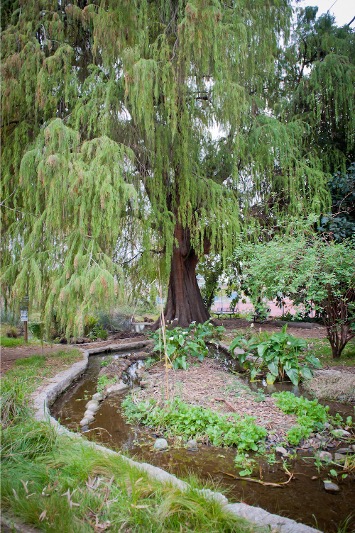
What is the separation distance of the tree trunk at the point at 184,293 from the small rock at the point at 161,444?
5251 mm

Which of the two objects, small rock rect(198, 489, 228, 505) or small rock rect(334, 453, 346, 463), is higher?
small rock rect(198, 489, 228, 505)

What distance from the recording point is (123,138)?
5273 mm

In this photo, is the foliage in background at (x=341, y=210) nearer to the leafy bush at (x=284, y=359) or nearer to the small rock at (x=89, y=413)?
the leafy bush at (x=284, y=359)

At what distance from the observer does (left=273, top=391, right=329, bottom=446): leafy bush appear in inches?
102

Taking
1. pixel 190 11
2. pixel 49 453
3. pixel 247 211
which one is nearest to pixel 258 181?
pixel 247 211

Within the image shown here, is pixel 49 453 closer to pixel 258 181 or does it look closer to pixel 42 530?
pixel 42 530

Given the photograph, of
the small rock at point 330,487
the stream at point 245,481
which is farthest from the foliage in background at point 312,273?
the small rock at point 330,487

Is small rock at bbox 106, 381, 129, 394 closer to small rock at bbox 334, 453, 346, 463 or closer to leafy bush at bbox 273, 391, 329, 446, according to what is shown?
leafy bush at bbox 273, 391, 329, 446

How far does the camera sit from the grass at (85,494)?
1386mm

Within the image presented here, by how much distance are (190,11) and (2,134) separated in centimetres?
290

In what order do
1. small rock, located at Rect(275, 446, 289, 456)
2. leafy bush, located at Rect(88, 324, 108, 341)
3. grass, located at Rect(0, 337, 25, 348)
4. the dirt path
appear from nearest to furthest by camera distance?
1. small rock, located at Rect(275, 446, 289, 456)
2. the dirt path
3. grass, located at Rect(0, 337, 25, 348)
4. leafy bush, located at Rect(88, 324, 108, 341)

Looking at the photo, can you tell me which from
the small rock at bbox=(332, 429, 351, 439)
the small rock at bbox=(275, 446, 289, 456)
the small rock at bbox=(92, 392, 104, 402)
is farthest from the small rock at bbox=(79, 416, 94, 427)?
the small rock at bbox=(332, 429, 351, 439)

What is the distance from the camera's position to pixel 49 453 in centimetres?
198

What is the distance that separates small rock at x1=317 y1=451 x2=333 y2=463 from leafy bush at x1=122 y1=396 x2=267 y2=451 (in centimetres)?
40
